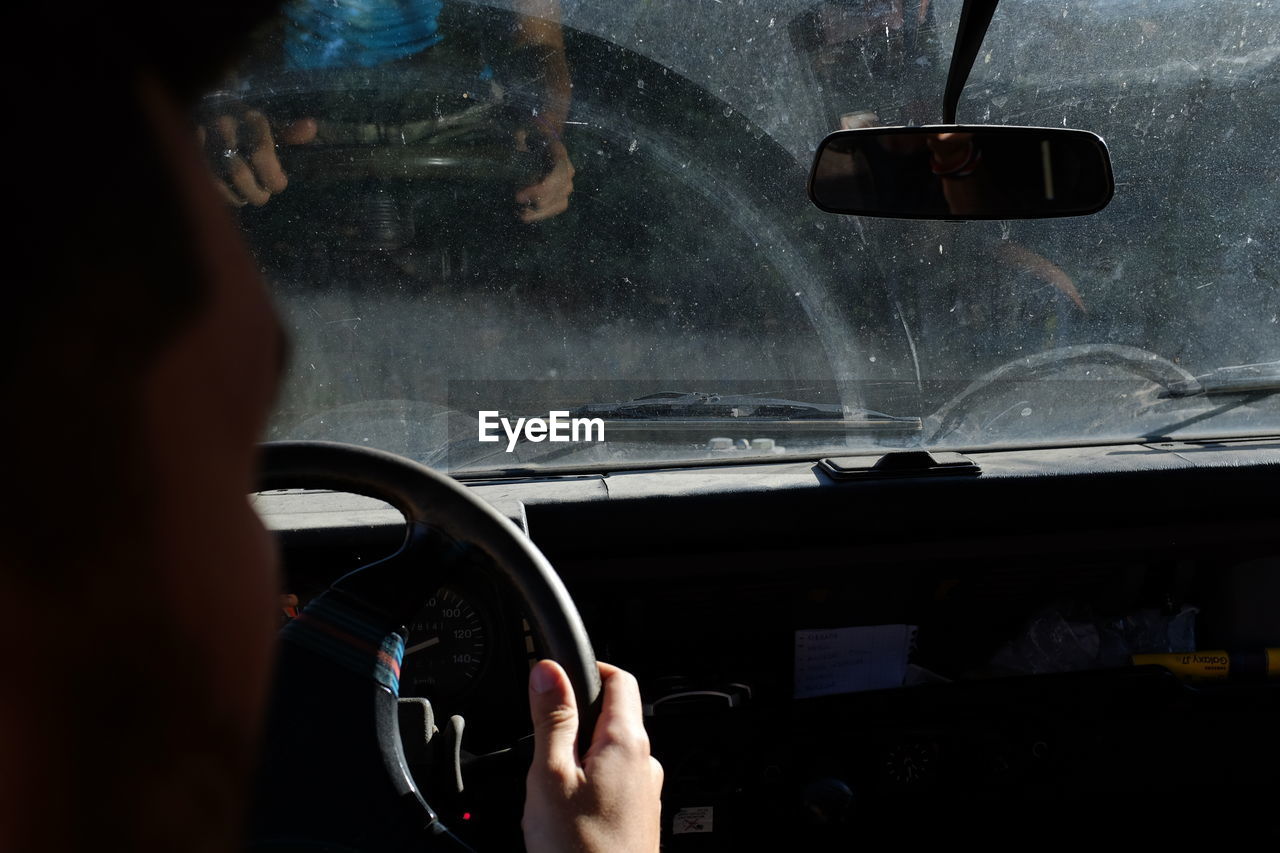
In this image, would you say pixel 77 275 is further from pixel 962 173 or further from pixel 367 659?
pixel 962 173

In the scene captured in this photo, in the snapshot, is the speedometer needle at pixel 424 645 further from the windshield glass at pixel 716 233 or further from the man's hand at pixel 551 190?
the man's hand at pixel 551 190

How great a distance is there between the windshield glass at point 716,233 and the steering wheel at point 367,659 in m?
0.99

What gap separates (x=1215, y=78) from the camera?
2.72 m

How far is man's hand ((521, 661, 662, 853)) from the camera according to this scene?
137 cm

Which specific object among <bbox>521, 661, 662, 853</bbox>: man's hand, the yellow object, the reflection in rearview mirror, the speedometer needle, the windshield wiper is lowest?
<bbox>521, 661, 662, 853</bbox>: man's hand

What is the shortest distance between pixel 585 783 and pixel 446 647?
1012 millimetres

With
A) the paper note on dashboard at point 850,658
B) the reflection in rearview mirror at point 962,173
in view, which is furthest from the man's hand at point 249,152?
the paper note on dashboard at point 850,658

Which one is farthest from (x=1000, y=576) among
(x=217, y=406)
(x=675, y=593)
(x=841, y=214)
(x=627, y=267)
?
(x=217, y=406)

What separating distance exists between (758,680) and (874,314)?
3.33ft

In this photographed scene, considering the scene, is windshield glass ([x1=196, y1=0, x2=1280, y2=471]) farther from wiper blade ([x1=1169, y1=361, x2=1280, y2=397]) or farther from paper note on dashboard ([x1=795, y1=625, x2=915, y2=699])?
paper note on dashboard ([x1=795, y1=625, x2=915, y2=699])

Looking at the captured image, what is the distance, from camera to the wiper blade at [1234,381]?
2.94 meters

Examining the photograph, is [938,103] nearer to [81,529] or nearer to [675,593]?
[675,593]

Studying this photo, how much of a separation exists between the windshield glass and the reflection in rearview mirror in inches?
8.4

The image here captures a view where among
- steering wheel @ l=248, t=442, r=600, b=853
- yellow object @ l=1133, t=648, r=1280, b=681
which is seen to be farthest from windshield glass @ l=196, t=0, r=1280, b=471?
steering wheel @ l=248, t=442, r=600, b=853
